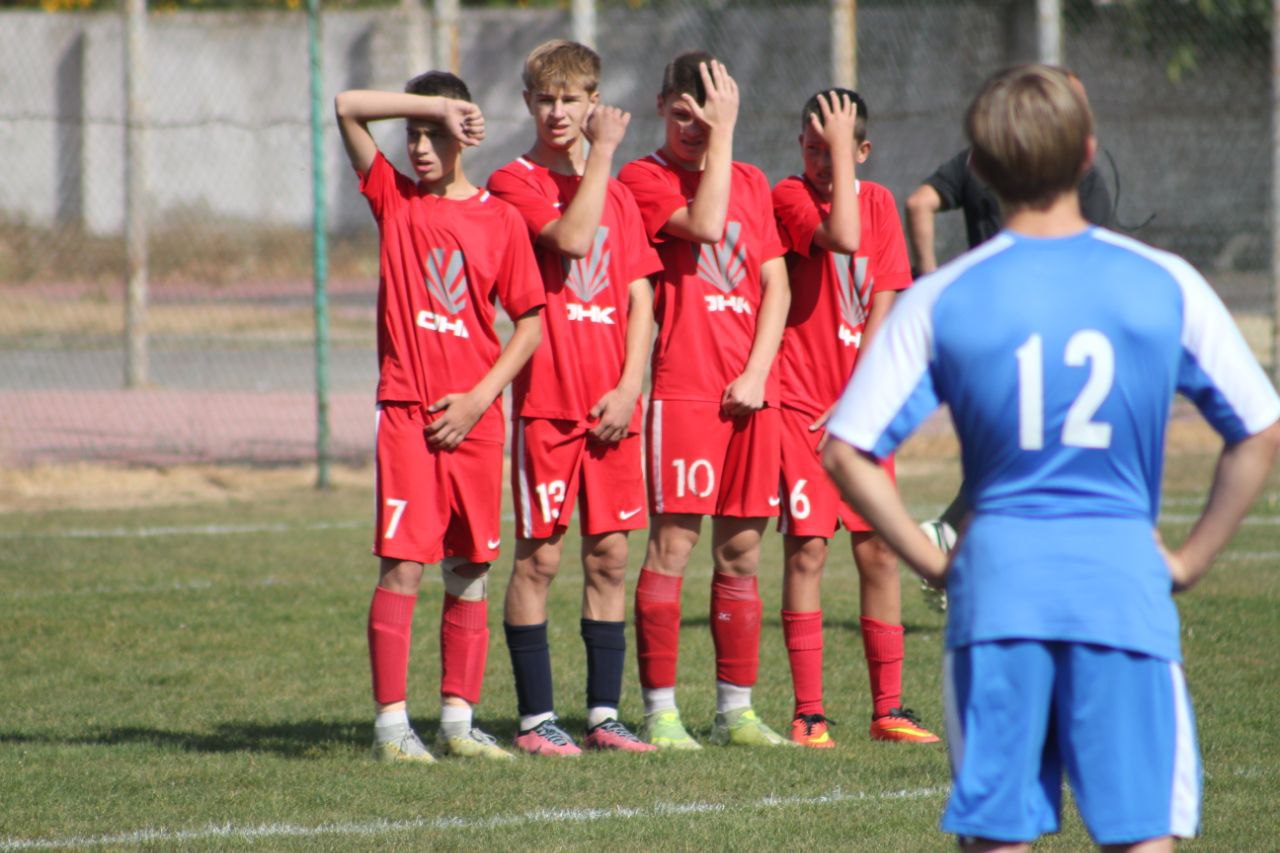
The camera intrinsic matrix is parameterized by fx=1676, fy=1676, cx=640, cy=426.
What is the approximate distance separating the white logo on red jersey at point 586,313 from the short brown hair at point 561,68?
2.15 ft

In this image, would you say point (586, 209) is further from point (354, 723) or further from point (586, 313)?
point (354, 723)

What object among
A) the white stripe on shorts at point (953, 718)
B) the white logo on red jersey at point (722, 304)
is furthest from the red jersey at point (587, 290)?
the white stripe on shorts at point (953, 718)

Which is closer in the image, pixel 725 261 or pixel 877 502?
pixel 877 502

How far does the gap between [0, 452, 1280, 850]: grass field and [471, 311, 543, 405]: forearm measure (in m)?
1.10

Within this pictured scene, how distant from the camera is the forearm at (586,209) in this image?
491cm

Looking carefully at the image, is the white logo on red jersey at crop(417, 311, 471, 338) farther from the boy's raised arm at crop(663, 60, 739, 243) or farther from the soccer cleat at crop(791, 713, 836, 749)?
the soccer cleat at crop(791, 713, 836, 749)

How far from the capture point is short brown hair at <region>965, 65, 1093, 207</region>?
2523mm

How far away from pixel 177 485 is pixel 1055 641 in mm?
9920

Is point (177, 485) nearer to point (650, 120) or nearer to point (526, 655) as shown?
point (650, 120)

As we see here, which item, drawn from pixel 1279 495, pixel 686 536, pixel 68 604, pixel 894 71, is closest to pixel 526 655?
pixel 686 536

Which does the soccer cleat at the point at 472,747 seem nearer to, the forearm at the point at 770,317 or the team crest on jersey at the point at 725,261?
the forearm at the point at 770,317

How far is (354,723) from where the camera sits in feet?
18.5

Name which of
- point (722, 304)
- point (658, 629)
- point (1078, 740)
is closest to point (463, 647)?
point (658, 629)

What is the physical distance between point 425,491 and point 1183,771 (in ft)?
9.18
